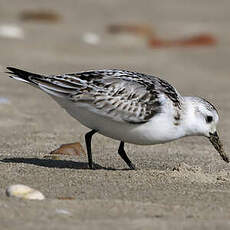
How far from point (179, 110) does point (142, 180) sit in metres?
0.60

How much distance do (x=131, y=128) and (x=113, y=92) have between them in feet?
0.91

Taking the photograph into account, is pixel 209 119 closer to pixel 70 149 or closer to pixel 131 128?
pixel 131 128

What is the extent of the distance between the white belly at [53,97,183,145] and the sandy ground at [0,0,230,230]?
0.80 feet

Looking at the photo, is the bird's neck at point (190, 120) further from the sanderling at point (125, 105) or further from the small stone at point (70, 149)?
the small stone at point (70, 149)

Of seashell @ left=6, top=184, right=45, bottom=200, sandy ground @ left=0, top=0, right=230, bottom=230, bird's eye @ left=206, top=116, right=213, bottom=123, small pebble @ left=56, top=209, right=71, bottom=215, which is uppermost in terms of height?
small pebble @ left=56, top=209, right=71, bottom=215

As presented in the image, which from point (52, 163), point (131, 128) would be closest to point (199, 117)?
point (131, 128)

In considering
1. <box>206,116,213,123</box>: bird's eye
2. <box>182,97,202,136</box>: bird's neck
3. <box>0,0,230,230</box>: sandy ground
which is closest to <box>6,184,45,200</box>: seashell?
<box>0,0,230,230</box>: sandy ground

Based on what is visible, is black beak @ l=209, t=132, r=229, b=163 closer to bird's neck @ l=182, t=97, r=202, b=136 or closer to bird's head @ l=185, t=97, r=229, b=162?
bird's head @ l=185, t=97, r=229, b=162

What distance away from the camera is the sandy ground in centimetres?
397

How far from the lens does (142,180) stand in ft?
16.5

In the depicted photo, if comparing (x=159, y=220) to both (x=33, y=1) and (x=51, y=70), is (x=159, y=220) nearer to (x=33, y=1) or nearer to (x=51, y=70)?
(x=51, y=70)

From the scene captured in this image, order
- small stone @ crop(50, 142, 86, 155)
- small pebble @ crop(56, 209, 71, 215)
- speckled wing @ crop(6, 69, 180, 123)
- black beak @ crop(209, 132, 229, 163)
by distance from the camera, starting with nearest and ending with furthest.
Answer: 1. small pebble @ crop(56, 209, 71, 215)
2. speckled wing @ crop(6, 69, 180, 123)
3. black beak @ crop(209, 132, 229, 163)
4. small stone @ crop(50, 142, 86, 155)

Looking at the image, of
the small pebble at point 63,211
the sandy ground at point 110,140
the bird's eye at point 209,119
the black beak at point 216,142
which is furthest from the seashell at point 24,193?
the black beak at point 216,142

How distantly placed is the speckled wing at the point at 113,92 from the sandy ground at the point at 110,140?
1.41 ft
